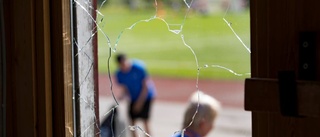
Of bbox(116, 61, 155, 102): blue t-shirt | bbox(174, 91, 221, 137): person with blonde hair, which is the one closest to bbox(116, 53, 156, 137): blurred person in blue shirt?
bbox(116, 61, 155, 102): blue t-shirt

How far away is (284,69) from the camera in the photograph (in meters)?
0.98

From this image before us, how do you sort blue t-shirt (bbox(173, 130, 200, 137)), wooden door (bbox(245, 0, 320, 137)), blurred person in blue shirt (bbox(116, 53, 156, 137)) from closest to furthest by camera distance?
1. wooden door (bbox(245, 0, 320, 137))
2. blue t-shirt (bbox(173, 130, 200, 137))
3. blurred person in blue shirt (bbox(116, 53, 156, 137))

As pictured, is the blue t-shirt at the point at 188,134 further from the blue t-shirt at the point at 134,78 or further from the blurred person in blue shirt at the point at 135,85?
the blue t-shirt at the point at 134,78

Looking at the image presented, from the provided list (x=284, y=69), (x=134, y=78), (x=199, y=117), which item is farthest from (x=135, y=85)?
(x=284, y=69)

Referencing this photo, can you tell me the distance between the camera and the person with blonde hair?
127cm

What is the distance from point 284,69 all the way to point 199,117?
0.37 m

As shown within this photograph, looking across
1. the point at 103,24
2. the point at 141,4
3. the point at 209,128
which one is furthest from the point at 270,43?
→ the point at 141,4

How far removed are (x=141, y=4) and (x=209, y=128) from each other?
1.74ft

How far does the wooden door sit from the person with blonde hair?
26 cm

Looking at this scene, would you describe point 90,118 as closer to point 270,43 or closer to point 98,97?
point 98,97

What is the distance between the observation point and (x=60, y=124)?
1.36m


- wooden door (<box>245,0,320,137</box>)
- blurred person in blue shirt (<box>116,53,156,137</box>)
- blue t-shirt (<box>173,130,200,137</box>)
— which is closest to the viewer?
wooden door (<box>245,0,320,137</box>)

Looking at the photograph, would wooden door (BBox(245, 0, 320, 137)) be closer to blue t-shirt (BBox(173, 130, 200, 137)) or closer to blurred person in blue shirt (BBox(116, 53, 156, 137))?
blue t-shirt (BBox(173, 130, 200, 137))

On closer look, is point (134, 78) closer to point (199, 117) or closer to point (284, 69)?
point (199, 117)
